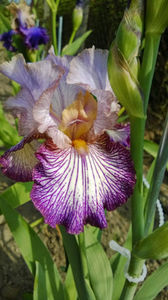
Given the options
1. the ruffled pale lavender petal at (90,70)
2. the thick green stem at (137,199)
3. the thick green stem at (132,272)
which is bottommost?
the thick green stem at (132,272)

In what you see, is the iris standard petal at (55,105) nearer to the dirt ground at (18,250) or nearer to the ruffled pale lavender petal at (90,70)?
the ruffled pale lavender petal at (90,70)

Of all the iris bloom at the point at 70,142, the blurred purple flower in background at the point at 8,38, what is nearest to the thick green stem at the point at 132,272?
the iris bloom at the point at 70,142

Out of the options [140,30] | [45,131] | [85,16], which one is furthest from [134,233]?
[85,16]

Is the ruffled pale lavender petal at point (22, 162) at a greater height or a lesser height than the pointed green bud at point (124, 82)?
lesser

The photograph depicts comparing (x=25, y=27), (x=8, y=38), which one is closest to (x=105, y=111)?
(x=25, y=27)

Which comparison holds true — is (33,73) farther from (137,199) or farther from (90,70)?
(137,199)

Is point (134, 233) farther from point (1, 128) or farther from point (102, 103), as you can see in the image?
point (1, 128)

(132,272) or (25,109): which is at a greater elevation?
(25,109)
